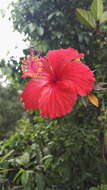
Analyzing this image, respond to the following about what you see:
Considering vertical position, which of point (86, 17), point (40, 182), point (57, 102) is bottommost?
point (40, 182)

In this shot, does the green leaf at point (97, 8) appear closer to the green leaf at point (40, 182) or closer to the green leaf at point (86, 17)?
the green leaf at point (86, 17)

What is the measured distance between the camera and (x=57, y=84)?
448mm

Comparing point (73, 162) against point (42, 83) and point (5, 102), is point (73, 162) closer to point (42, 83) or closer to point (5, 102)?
point (42, 83)

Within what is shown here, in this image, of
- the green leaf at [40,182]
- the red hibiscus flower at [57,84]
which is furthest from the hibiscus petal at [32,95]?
the green leaf at [40,182]

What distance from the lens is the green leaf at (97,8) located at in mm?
612

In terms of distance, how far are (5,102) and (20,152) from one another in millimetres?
3642

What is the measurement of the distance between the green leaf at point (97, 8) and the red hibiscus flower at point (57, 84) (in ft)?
0.71

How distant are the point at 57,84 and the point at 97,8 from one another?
1.05ft

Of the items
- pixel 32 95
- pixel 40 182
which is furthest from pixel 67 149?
pixel 32 95

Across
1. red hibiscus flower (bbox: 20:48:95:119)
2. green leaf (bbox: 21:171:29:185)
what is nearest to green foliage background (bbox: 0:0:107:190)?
green leaf (bbox: 21:171:29:185)

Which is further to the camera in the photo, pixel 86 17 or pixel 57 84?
pixel 86 17

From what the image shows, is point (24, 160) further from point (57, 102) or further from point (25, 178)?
point (57, 102)

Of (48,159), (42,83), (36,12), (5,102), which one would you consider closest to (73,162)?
(48,159)

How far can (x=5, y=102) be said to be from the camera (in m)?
4.53
